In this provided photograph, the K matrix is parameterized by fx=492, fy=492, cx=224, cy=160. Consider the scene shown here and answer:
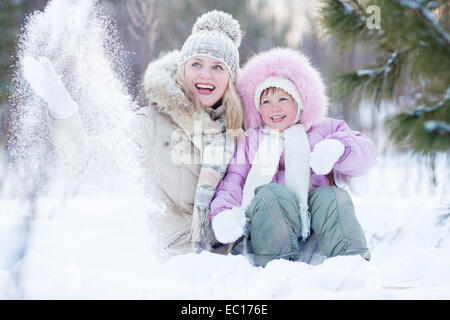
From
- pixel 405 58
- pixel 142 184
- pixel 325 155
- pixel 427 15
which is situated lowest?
pixel 142 184

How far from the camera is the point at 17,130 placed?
2.21 meters

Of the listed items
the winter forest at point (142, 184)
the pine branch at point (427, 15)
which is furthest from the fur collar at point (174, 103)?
the pine branch at point (427, 15)

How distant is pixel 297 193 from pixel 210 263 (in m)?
0.56

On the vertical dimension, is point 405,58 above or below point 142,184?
above

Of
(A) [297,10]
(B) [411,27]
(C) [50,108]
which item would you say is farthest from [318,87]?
(A) [297,10]

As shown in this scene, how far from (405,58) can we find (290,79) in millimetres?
1178

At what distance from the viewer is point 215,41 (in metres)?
2.30

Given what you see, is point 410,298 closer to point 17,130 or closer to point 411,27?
point 17,130

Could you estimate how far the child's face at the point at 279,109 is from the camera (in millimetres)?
2213

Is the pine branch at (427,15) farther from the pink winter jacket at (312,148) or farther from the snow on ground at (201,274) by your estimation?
the snow on ground at (201,274)

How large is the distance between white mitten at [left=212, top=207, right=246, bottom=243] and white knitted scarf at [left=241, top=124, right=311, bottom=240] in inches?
2.8

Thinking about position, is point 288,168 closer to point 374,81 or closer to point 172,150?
point 172,150

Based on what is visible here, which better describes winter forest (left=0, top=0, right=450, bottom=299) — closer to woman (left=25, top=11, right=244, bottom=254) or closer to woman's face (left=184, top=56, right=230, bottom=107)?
woman (left=25, top=11, right=244, bottom=254)

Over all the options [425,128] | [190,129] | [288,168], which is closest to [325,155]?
[288,168]
